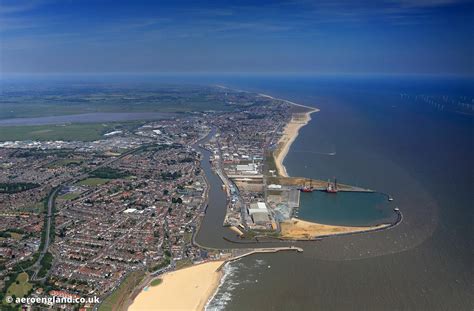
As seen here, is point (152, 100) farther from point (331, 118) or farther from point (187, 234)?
point (187, 234)

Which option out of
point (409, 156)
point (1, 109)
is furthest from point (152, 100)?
point (409, 156)

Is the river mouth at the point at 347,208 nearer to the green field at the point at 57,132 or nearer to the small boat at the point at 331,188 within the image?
the small boat at the point at 331,188

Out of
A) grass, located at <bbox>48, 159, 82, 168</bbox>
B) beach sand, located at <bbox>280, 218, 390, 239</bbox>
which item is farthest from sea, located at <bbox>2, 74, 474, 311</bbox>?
grass, located at <bbox>48, 159, 82, 168</bbox>

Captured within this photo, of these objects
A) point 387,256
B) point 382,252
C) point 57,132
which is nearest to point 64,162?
point 57,132

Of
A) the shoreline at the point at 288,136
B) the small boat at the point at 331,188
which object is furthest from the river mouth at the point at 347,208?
the shoreline at the point at 288,136

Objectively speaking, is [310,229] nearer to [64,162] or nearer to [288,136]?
[288,136]
